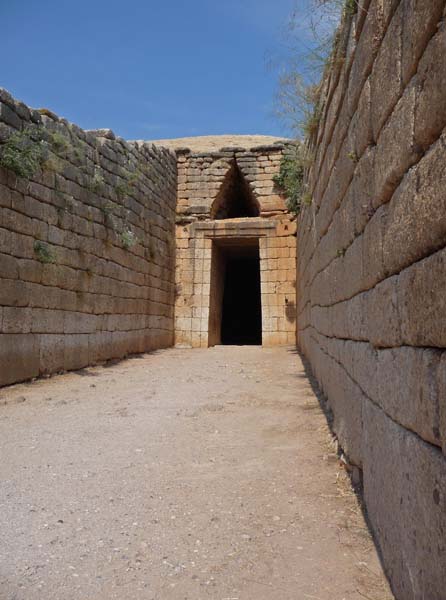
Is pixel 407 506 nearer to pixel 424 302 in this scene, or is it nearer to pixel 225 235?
pixel 424 302

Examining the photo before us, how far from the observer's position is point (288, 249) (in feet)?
Answer: 42.7

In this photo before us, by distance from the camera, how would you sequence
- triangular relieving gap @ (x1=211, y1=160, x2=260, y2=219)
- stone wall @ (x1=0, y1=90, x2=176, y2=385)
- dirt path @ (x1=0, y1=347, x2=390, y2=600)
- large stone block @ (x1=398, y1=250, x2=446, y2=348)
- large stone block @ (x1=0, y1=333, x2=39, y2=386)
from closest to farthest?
large stone block @ (x1=398, y1=250, x2=446, y2=348), dirt path @ (x1=0, y1=347, x2=390, y2=600), large stone block @ (x1=0, y1=333, x2=39, y2=386), stone wall @ (x1=0, y1=90, x2=176, y2=385), triangular relieving gap @ (x1=211, y1=160, x2=260, y2=219)

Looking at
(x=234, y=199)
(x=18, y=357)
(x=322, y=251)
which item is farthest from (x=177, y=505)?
(x=234, y=199)

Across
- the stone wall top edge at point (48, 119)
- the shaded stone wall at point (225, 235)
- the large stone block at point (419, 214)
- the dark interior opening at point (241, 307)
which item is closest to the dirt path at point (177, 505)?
the large stone block at point (419, 214)

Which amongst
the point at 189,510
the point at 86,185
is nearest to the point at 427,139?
the point at 189,510

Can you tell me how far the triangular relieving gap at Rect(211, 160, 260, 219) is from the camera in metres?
13.8

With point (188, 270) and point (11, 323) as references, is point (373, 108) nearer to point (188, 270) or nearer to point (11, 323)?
point (11, 323)

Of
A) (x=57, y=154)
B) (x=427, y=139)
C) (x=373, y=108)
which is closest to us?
(x=427, y=139)

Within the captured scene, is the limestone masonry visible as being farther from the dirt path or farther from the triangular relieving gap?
the dirt path

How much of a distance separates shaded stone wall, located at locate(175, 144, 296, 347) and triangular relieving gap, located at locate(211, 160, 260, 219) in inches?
2.7

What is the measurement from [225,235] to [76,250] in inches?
225

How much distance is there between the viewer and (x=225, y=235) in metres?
13.4

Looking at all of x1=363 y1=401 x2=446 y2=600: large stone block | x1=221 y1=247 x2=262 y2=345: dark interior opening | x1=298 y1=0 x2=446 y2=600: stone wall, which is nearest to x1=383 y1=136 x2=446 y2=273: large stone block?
x1=298 y1=0 x2=446 y2=600: stone wall

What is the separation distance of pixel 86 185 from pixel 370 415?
7170mm
